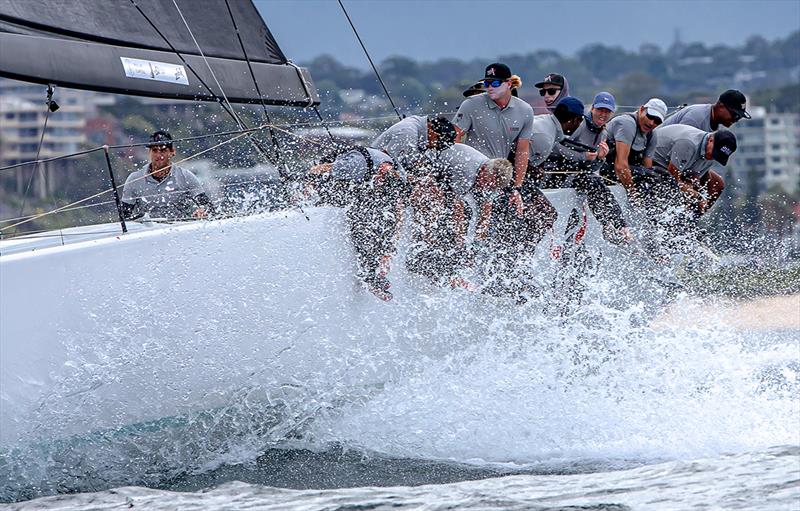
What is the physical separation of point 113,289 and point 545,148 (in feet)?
6.11

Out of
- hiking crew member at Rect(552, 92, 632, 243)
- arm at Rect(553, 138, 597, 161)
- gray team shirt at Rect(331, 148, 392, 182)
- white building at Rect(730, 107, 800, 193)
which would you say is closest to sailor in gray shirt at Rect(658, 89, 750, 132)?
hiking crew member at Rect(552, 92, 632, 243)

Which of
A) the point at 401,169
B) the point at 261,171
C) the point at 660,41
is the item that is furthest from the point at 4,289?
the point at 660,41

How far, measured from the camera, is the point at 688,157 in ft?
17.8

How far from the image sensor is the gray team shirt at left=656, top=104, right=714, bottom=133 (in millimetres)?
5680

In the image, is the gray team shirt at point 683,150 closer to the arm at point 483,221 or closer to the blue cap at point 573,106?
the blue cap at point 573,106

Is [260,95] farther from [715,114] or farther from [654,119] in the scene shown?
[715,114]

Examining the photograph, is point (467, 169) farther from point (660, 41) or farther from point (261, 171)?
point (660, 41)

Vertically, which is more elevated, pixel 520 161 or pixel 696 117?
pixel 696 117

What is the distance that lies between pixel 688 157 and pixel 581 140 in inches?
17.5

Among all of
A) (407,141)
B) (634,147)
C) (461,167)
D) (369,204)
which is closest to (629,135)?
(634,147)

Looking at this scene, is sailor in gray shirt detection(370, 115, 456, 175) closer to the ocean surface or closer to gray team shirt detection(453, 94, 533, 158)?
gray team shirt detection(453, 94, 533, 158)


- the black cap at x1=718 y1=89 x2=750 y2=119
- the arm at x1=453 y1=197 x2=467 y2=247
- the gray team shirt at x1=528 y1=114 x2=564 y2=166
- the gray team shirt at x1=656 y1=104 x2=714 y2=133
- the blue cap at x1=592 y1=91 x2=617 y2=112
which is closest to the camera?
the arm at x1=453 y1=197 x2=467 y2=247

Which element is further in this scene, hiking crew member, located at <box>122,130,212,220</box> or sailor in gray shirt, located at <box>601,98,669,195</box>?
sailor in gray shirt, located at <box>601,98,669,195</box>

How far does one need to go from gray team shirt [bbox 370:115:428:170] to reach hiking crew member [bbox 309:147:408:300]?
0.39ft
